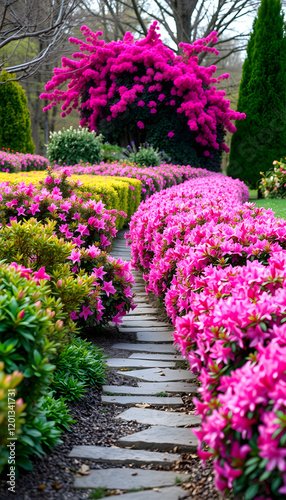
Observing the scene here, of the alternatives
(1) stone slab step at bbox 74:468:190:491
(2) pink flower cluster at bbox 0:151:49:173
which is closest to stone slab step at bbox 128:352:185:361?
(1) stone slab step at bbox 74:468:190:491

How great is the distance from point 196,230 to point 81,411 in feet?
5.53

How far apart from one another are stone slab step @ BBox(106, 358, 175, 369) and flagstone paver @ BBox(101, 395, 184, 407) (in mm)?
486

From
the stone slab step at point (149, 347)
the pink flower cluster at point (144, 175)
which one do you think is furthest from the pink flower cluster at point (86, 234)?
the pink flower cluster at point (144, 175)

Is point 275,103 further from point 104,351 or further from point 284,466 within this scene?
point 284,466

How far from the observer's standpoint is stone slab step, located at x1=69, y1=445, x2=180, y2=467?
2.32m

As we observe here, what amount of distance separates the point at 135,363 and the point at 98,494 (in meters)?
1.61

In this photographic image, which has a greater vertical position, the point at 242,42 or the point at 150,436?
the point at 242,42

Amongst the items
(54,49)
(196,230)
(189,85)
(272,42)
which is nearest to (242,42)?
(272,42)

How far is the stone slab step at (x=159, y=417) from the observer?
271cm

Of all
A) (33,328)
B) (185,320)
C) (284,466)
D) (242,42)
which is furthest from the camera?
(242,42)

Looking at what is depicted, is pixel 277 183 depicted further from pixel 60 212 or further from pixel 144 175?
pixel 60 212

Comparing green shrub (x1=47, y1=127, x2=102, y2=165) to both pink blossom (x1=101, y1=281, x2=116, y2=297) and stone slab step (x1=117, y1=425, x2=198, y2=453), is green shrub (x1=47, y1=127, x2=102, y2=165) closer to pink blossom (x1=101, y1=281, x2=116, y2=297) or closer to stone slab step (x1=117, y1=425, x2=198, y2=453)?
pink blossom (x1=101, y1=281, x2=116, y2=297)

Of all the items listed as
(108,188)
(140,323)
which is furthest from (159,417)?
(108,188)

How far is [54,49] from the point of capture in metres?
7.27
